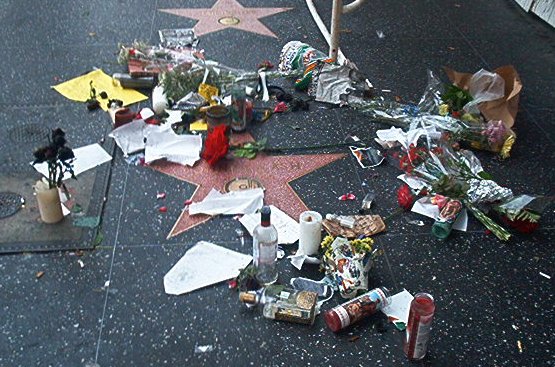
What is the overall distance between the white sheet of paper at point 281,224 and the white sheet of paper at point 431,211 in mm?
514

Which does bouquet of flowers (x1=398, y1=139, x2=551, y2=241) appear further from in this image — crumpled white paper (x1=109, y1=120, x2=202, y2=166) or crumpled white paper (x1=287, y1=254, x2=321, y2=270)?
crumpled white paper (x1=109, y1=120, x2=202, y2=166)

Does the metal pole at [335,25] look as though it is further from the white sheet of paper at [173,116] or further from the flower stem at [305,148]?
the white sheet of paper at [173,116]

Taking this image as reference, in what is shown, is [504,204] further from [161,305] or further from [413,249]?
[161,305]

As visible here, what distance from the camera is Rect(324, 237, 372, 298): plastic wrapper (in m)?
1.96

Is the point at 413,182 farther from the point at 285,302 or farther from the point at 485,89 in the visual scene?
the point at 285,302

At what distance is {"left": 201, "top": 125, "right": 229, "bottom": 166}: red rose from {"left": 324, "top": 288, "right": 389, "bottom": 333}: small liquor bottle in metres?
1.00

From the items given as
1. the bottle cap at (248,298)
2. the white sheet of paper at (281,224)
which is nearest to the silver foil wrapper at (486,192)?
the white sheet of paper at (281,224)

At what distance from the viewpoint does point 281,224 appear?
7.45 ft

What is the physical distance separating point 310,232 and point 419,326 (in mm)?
545

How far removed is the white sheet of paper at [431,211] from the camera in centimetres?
231

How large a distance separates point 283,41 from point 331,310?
7.75ft

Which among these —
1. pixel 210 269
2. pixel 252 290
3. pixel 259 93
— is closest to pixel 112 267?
pixel 210 269

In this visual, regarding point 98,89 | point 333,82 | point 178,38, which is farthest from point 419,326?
point 178,38

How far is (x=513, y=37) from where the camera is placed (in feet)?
13.4
